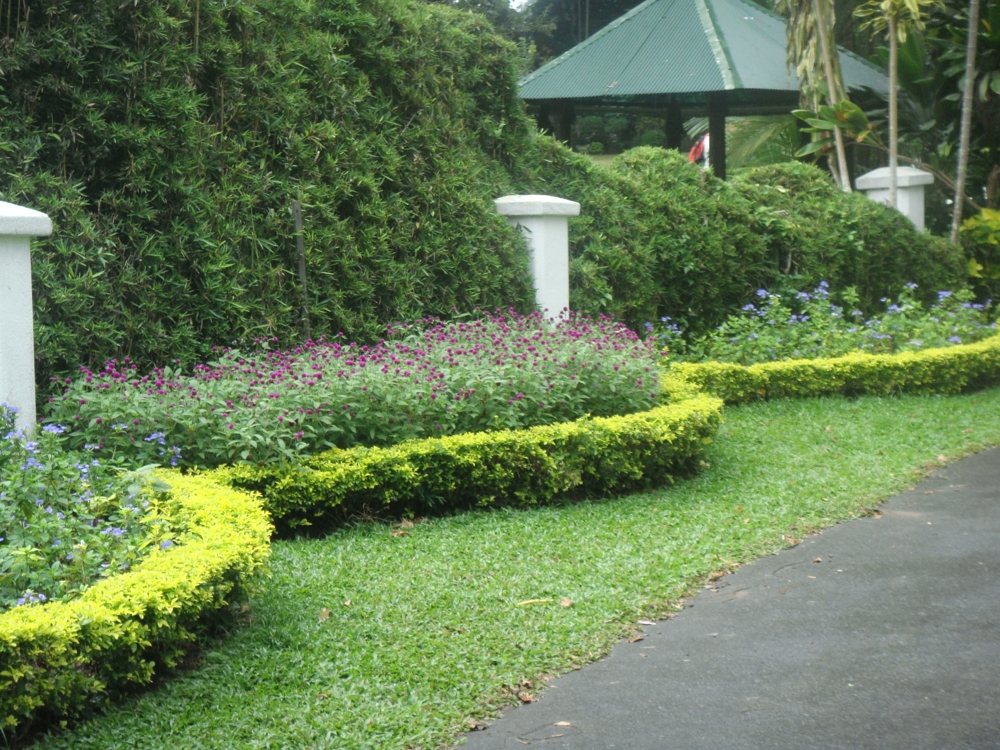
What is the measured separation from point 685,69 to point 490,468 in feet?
33.9

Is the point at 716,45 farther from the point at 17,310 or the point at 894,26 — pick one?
the point at 17,310

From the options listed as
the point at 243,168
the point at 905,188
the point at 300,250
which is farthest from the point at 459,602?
the point at 905,188

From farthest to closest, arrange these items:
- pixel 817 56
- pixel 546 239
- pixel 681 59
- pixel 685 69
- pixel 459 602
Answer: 1. pixel 681 59
2. pixel 685 69
3. pixel 817 56
4. pixel 546 239
5. pixel 459 602

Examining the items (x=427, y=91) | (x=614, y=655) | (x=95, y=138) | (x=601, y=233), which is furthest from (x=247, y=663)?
(x=601, y=233)

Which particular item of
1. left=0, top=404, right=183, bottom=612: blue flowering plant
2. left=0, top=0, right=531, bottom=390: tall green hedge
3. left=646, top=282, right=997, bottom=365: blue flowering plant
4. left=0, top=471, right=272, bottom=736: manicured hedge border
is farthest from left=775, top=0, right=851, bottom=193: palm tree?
left=0, top=471, right=272, bottom=736: manicured hedge border

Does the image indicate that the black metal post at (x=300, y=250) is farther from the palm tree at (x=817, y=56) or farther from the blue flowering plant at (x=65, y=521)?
the palm tree at (x=817, y=56)

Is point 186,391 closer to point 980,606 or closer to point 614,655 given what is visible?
point 614,655

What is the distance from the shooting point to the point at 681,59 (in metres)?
15.2

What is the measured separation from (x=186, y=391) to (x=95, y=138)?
210 cm

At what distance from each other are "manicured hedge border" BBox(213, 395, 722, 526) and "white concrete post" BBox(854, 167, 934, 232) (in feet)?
27.1

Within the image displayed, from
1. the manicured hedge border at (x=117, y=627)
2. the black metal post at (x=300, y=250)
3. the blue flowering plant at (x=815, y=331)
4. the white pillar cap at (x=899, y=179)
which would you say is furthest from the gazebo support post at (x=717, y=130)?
the manicured hedge border at (x=117, y=627)

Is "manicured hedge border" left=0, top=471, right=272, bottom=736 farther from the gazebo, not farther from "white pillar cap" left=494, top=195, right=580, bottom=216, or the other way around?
the gazebo

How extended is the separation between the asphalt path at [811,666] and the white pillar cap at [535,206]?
4681 millimetres

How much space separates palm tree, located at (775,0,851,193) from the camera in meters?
14.2
